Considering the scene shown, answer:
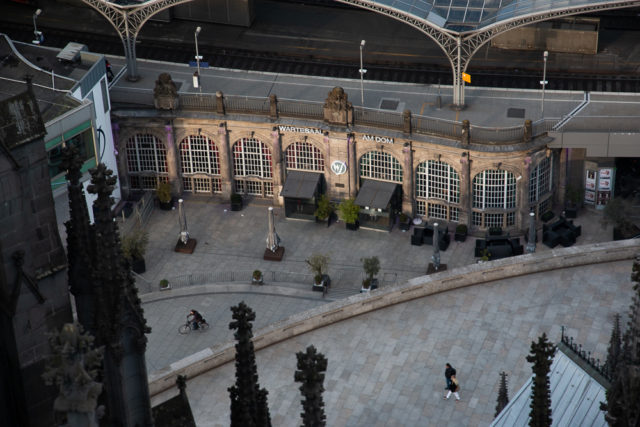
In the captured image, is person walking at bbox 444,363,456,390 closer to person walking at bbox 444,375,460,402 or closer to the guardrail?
person walking at bbox 444,375,460,402

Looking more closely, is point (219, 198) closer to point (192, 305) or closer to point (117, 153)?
point (117, 153)

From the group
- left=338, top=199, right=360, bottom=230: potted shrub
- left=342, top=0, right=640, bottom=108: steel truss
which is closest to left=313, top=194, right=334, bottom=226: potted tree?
left=338, top=199, right=360, bottom=230: potted shrub

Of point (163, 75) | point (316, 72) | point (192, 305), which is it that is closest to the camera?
point (192, 305)

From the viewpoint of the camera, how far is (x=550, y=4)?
141 meters

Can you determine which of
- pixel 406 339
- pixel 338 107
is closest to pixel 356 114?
pixel 338 107

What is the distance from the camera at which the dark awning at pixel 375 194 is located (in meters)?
139

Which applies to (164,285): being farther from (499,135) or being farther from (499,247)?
(499,135)

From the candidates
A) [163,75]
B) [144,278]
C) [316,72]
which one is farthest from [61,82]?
[316,72]

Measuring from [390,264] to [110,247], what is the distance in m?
89.3

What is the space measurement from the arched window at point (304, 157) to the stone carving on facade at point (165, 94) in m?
12.3

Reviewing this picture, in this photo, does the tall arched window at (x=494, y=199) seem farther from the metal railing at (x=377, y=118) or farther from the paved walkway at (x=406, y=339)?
the paved walkway at (x=406, y=339)

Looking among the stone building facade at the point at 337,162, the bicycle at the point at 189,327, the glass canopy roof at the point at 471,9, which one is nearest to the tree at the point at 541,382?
the bicycle at the point at 189,327

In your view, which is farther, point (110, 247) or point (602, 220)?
point (602, 220)

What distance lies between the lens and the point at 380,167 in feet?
461
